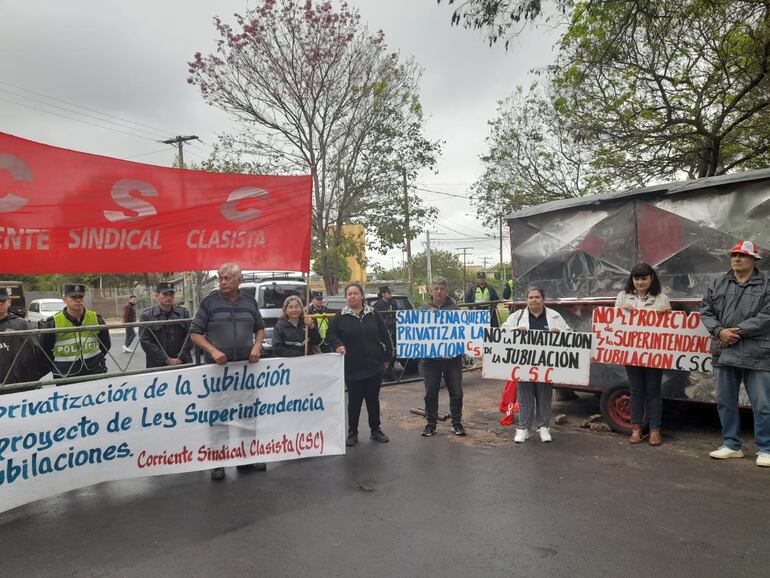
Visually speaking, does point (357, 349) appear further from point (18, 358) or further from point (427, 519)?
point (18, 358)

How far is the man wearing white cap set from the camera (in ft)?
16.0

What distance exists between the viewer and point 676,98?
12781 mm

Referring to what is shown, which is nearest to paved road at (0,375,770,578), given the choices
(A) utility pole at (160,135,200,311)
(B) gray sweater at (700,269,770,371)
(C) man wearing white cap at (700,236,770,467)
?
(C) man wearing white cap at (700,236,770,467)

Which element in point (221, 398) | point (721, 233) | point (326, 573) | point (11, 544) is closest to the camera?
point (326, 573)

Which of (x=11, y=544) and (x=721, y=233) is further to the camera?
(x=721, y=233)

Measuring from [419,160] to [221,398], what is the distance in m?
15.4

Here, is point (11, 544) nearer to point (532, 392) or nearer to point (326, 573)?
point (326, 573)

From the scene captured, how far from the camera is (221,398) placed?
4.88 metres

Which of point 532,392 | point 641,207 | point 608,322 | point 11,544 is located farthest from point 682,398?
point 11,544

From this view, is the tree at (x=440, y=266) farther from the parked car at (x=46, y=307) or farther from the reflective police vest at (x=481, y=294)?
the reflective police vest at (x=481, y=294)

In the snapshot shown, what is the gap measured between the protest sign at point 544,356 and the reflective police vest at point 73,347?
13.9ft

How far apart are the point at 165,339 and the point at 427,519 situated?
3561mm

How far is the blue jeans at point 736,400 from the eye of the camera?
493 cm

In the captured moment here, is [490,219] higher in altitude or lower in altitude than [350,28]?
lower
